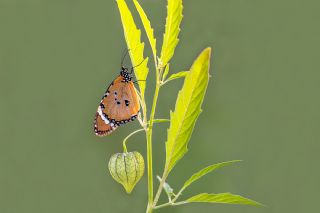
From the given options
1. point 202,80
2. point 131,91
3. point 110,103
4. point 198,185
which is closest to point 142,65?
point 131,91

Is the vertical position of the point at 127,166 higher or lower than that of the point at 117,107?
lower

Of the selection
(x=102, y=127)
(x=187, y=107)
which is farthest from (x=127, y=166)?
(x=187, y=107)

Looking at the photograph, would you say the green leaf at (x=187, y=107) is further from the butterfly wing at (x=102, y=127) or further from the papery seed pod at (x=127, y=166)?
the butterfly wing at (x=102, y=127)

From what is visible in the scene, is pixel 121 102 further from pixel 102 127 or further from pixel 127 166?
pixel 127 166

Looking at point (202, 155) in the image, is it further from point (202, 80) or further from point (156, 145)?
point (202, 80)

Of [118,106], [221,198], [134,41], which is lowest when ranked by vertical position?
[221,198]

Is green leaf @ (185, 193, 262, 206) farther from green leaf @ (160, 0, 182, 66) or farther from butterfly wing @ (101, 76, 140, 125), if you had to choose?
green leaf @ (160, 0, 182, 66)
